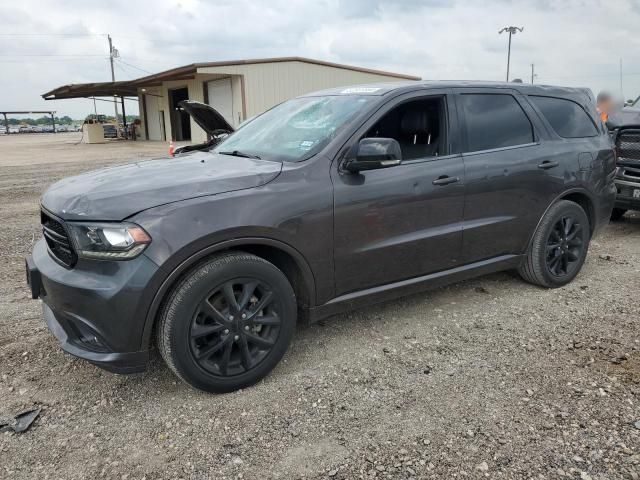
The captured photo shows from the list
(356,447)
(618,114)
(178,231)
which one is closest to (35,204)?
(178,231)

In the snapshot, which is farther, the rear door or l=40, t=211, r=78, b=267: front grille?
the rear door

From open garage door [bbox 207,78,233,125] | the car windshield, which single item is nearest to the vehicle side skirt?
the car windshield

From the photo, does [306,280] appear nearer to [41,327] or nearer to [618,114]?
[41,327]

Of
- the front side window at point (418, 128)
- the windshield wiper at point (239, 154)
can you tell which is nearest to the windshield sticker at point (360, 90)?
the front side window at point (418, 128)

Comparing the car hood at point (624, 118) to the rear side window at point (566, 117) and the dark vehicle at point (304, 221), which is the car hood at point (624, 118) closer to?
the rear side window at point (566, 117)

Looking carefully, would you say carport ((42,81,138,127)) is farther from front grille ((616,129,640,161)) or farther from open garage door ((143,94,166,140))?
front grille ((616,129,640,161))

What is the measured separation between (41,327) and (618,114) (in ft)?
24.0

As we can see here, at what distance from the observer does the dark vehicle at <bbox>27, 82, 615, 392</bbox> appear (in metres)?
2.67

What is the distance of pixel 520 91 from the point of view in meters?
4.40

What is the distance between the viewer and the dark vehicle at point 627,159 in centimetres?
619

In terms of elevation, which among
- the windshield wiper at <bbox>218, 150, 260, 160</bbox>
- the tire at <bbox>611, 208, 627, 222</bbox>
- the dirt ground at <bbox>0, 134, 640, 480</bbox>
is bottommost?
the dirt ground at <bbox>0, 134, 640, 480</bbox>

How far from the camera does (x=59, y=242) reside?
284 centimetres

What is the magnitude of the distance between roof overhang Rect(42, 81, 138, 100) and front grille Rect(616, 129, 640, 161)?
31.1 meters

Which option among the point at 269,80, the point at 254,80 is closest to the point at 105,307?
the point at 254,80
